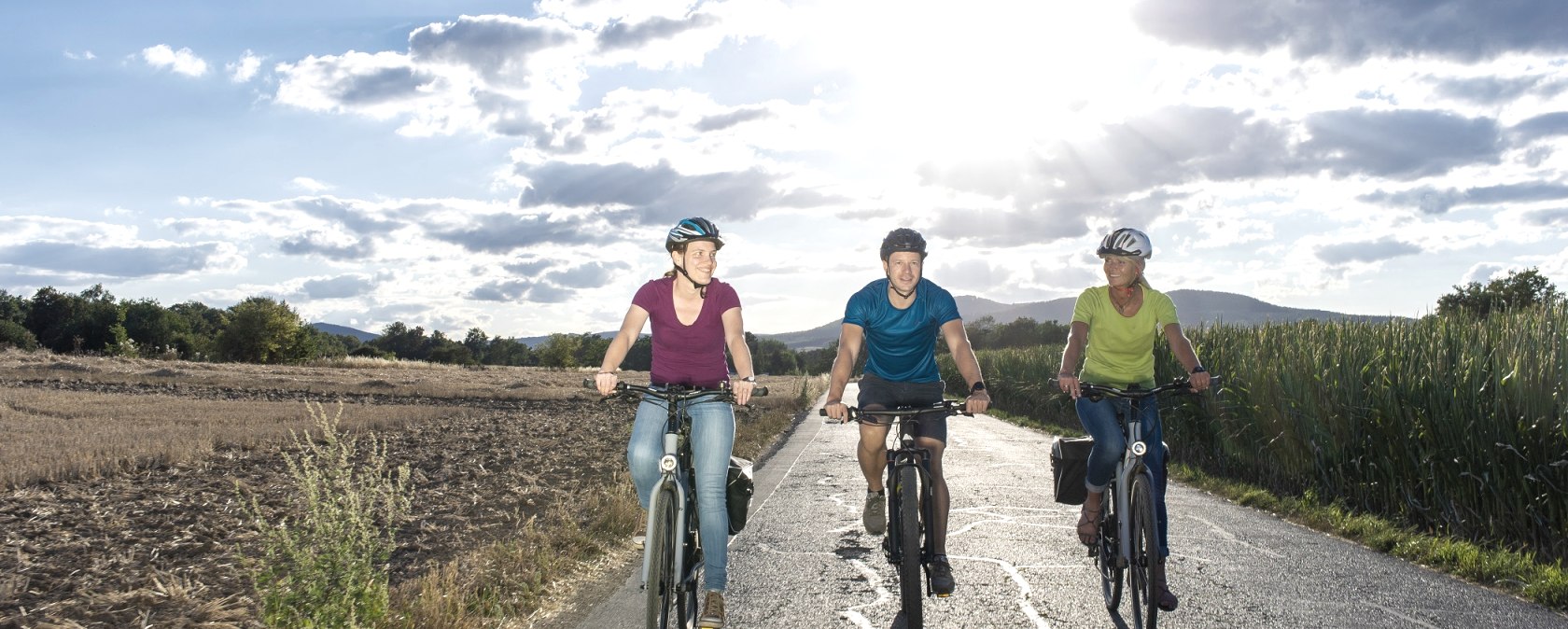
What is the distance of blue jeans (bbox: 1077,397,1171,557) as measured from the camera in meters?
6.13

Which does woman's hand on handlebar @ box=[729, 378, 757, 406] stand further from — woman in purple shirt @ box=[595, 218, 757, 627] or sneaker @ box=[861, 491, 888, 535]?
sneaker @ box=[861, 491, 888, 535]

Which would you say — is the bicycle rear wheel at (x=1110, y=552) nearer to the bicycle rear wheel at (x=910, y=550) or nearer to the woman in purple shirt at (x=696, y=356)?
the bicycle rear wheel at (x=910, y=550)

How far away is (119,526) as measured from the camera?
10.2 m

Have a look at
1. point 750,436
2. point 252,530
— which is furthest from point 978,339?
point 252,530

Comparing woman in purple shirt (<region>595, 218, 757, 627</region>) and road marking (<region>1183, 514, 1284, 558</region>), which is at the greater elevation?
woman in purple shirt (<region>595, 218, 757, 627</region>)

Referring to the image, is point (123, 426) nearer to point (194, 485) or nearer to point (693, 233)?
point (194, 485)

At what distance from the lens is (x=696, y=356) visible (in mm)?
5621

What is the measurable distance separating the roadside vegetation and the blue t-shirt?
4.21m

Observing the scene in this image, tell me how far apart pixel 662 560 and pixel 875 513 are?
5.49 feet

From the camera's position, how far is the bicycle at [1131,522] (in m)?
5.73

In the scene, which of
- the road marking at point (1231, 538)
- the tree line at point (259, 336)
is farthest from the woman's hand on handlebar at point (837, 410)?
the tree line at point (259, 336)

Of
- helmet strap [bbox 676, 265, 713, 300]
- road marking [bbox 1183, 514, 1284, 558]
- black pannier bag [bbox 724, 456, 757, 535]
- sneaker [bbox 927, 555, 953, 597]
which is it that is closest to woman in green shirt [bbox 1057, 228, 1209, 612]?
sneaker [bbox 927, 555, 953, 597]

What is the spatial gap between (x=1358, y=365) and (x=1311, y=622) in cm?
644

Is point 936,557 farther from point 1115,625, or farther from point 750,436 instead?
point 750,436
